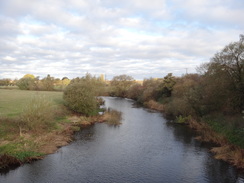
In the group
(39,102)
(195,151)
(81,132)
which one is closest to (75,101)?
(81,132)

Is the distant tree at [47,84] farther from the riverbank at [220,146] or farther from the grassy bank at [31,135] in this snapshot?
the riverbank at [220,146]

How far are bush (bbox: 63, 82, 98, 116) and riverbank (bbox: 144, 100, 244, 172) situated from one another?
1613 cm

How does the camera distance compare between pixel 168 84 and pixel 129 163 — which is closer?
pixel 129 163

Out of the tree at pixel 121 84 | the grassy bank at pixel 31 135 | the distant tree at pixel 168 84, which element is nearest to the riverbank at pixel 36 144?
the grassy bank at pixel 31 135

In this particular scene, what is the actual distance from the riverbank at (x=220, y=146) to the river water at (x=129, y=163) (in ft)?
2.34

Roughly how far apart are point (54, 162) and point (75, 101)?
62.2 ft

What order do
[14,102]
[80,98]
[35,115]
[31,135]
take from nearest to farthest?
1. [31,135]
2. [35,115]
3. [80,98]
4. [14,102]

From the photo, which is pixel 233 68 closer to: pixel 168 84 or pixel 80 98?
pixel 80 98

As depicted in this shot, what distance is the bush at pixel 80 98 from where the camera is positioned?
35.9 metres

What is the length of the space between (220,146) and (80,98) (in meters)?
21.9

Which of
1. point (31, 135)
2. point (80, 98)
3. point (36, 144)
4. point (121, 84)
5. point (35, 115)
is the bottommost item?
point (36, 144)

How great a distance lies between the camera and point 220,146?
22516 millimetres

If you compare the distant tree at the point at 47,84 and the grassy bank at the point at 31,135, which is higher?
the distant tree at the point at 47,84

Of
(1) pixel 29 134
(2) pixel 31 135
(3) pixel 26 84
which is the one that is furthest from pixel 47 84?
(2) pixel 31 135
